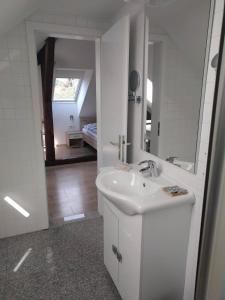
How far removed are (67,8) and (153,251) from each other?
216 cm

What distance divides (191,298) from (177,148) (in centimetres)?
99

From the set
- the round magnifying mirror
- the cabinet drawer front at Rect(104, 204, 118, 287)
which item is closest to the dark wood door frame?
the round magnifying mirror

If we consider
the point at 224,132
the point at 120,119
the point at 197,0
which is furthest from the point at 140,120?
the point at 224,132

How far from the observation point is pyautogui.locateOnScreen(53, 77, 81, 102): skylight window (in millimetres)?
5738

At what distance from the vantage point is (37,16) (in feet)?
6.34

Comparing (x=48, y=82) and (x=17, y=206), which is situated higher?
(x=48, y=82)

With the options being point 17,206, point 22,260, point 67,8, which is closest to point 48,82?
point 67,8

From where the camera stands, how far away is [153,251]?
122 cm

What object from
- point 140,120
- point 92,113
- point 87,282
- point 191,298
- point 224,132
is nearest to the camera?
point 224,132

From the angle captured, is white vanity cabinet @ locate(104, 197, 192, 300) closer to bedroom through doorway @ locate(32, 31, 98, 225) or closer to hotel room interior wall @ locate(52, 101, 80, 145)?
bedroom through doorway @ locate(32, 31, 98, 225)

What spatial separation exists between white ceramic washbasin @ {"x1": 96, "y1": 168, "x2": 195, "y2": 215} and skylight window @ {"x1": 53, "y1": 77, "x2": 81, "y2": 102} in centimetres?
462

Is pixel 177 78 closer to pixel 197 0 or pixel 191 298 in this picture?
pixel 197 0

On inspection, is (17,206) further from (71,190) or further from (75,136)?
(75,136)

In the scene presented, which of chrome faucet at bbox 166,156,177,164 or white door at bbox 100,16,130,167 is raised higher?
white door at bbox 100,16,130,167
